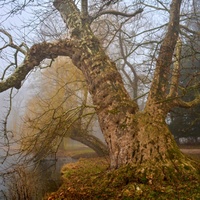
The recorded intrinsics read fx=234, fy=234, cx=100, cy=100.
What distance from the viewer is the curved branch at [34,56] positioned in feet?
18.1

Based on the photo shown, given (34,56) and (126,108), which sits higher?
(34,56)

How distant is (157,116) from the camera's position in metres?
4.46

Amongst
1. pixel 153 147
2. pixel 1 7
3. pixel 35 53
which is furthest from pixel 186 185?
pixel 1 7

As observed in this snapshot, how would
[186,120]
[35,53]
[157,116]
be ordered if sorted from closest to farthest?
[157,116] < [35,53] < [186,120]

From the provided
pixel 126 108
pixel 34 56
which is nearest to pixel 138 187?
pixel 126 108

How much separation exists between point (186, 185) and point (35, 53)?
169 inches

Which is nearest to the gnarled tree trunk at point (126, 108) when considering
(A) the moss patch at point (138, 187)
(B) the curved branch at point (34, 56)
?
(A) the moss patch at point (138, 187)

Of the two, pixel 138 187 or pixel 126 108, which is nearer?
pixel 138 187

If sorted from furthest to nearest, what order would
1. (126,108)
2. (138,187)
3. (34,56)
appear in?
(34,56) < (126,108) < (138,187)

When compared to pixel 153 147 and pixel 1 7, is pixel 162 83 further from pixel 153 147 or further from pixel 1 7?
pixel 1 7

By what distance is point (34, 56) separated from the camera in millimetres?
5684

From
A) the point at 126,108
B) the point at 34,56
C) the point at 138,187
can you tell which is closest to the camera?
the point at 138,187

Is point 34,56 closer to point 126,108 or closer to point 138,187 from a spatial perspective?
point 126,108

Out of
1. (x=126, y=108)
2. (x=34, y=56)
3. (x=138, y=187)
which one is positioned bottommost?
(x=138, y=187)
